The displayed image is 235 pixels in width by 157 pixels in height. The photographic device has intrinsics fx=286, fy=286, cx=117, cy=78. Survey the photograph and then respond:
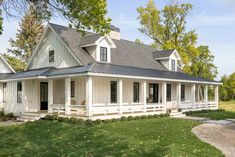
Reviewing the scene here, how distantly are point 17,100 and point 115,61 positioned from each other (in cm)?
863

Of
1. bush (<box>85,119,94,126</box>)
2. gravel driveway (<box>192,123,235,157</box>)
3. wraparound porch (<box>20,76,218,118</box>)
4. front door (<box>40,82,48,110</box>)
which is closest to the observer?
gravel driveway (<box>192,123,235,157</box>)

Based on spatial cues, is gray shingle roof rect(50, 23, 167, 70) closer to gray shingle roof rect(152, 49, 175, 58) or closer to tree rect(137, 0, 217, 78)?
gray shingle roof rect(152, 49, 175, 58)

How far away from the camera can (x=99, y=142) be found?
38.6 feet

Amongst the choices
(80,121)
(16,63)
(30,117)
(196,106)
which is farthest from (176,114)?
(16,63)

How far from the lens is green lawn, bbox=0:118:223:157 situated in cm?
1006

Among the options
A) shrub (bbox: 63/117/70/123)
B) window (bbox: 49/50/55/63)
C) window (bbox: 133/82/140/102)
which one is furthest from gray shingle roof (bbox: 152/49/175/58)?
shrub (bbox: 63/117/70/123)

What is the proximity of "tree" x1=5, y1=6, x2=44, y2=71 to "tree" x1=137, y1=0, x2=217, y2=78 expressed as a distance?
17579 millimetres

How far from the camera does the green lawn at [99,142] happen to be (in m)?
10.1

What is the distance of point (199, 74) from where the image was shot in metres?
52.1

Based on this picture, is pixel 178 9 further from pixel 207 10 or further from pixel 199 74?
pixel 207 10

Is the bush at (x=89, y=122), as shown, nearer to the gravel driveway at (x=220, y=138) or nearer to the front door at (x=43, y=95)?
the gravel driveway at (x=220, y=138)

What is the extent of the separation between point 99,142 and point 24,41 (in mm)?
41712

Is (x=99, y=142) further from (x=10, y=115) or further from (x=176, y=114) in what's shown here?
(x=176, y=114)

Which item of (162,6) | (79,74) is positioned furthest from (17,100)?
(162,6)
